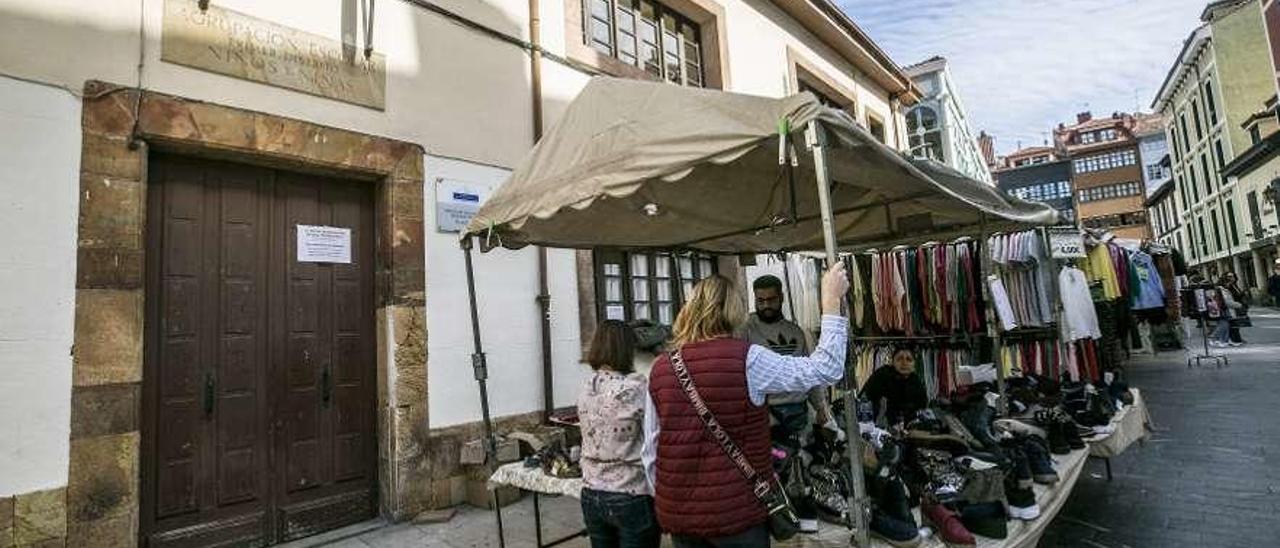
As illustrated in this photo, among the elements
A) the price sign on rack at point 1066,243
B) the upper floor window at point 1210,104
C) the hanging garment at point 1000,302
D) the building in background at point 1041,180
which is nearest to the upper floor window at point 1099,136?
the building in background at point 1041,180

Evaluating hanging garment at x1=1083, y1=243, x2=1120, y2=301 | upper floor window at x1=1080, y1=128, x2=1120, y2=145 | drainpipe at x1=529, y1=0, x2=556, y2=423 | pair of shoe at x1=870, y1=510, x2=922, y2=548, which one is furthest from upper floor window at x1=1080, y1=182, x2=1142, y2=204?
pair of shoe at x1=870, y1=510, x2=922, y2=548

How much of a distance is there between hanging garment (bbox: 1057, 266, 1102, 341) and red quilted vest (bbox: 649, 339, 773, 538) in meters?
5.99

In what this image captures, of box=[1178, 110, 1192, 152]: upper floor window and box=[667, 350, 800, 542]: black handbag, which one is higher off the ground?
box=[1178, 110, 1192, 152]: upper floor window

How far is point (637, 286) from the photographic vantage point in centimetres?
729

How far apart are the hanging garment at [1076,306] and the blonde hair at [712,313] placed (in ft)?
19.5

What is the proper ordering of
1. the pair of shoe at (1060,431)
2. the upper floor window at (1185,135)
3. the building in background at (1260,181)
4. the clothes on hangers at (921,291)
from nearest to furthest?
the pair of shoe at (1060,431), the clothes on hangers at (921,291), the building in background at (1260,181), the upper floor window at (1185,135)

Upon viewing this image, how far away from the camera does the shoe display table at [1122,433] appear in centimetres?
462

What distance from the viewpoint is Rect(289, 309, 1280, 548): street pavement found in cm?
412

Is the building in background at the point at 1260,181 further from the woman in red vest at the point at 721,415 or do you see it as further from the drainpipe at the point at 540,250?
the woman in red vest at the point at 721,415

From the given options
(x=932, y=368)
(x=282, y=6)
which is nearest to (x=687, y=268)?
(x=932, y=368)

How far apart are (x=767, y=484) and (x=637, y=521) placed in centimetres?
63

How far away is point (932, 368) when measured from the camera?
686 cm

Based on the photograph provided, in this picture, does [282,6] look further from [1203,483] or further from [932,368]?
[1203,483]

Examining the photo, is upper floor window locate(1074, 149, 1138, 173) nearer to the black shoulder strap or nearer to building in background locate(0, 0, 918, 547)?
building in background locate(0, 0, 918, 547)
